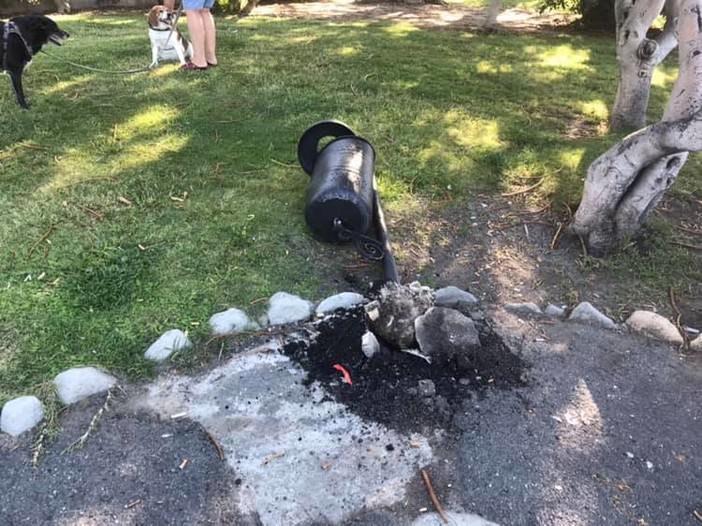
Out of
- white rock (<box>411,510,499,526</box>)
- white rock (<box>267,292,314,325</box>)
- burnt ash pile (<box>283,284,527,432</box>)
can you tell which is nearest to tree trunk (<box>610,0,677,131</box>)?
burnt ash pile (<box>283,284,527,432</box>)

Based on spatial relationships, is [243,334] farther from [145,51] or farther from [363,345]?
[145,51]

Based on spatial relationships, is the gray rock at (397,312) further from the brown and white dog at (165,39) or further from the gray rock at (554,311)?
the brown and white dog at (165,39)

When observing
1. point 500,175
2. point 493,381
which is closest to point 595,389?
point 493,381

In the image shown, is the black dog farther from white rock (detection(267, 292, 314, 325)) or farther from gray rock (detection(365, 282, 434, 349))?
gray rock (detection(365, 282, 434, 349))

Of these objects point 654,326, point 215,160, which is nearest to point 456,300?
point 654,326

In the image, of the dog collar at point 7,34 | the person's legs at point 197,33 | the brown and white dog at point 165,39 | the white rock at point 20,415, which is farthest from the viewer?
the brown and white dog at point 165,39

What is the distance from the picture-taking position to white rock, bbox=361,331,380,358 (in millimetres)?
2822

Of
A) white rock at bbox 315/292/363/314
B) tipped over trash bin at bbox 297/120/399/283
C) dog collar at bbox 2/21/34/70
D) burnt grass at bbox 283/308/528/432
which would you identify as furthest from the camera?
dog collar at bbox 2/21/34/70

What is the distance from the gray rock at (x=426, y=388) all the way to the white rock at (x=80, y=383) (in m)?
1.47

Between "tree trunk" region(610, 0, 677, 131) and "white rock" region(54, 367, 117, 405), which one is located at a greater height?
"tree trunk" region(610, 0, 677, 131)

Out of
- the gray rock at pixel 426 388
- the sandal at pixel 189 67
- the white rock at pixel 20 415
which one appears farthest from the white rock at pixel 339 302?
the sandal at pixel 189 67

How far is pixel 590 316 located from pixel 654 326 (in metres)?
0.34

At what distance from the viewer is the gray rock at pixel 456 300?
3246mm

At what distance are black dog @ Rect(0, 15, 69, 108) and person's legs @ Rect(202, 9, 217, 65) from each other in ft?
5.45
